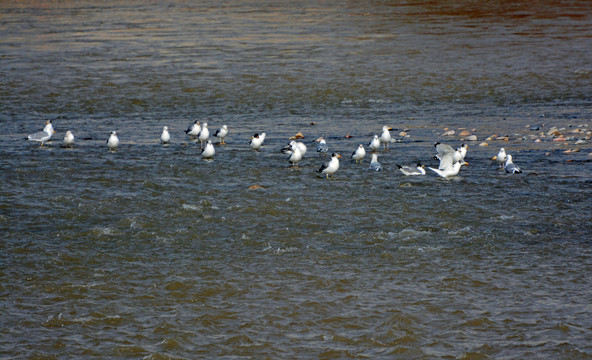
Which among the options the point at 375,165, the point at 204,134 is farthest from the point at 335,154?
the point at 204,134

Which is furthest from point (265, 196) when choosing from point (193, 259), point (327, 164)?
point (193, 259)

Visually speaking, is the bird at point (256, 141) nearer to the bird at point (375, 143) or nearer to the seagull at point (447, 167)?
the bird at point (375, 143)

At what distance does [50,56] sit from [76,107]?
11372 millimetres

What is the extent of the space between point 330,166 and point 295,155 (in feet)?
3.79

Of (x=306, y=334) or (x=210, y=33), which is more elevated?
(x=210, y=33)

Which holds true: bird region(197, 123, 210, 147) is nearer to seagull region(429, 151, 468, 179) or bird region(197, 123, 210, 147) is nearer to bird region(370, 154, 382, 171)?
bird region(370, 154, 382, 171)

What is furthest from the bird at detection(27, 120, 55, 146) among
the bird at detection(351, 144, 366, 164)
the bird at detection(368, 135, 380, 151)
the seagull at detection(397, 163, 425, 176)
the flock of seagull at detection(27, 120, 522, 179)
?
the seagull at detection(397, 163, 425, 176)

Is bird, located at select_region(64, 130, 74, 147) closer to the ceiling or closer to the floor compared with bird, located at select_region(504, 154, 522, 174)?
closer to the ceiling

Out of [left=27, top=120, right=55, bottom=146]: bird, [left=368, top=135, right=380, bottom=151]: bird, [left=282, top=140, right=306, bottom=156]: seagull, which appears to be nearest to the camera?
[left=282, top=140, right=306, bottom=156]: seagull

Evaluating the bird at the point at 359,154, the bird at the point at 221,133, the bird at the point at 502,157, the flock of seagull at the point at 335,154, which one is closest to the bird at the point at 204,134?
the flock of seagull at the point at 335,154

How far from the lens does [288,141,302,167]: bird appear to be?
692 inches

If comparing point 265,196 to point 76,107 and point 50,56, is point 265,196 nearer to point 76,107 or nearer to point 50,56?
point 76,107

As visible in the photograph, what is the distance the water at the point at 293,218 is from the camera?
32.2 ft

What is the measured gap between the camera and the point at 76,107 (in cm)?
2553
